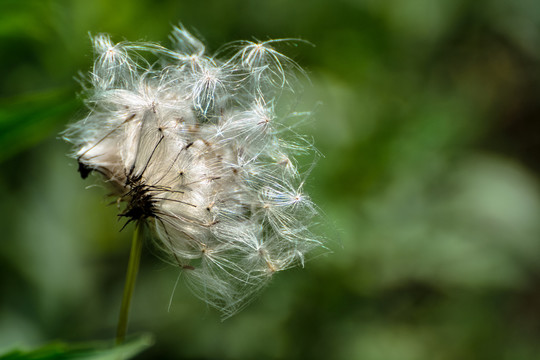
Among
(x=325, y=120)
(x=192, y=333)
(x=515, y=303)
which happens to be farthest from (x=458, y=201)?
(x=515, y=303)

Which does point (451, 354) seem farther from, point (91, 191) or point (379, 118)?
point (91, 191)

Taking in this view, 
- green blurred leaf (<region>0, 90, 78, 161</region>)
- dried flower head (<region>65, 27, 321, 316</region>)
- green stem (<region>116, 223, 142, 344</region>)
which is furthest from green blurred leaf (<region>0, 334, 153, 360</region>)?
green blurred leaf (<region>0, 90, 78, 161</region>)

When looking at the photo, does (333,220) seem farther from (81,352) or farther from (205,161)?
(81,352)

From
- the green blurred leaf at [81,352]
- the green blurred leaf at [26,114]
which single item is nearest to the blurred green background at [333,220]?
the green blurred leaf at [26,114]

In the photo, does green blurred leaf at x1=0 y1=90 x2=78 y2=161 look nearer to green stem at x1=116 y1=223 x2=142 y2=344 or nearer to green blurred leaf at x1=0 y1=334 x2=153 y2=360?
green stem at x1=116 y1=223 x2=142 y2=344

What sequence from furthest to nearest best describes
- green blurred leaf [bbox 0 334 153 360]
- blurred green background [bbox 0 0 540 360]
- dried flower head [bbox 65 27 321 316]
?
blurred green background [bbox 0 0 540 360]
dried flower head [bbox 65 27 321 316]
green blurred leaf [bbox 0 334 153 360]

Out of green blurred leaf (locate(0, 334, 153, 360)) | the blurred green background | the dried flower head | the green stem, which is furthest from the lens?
the blurred green background
